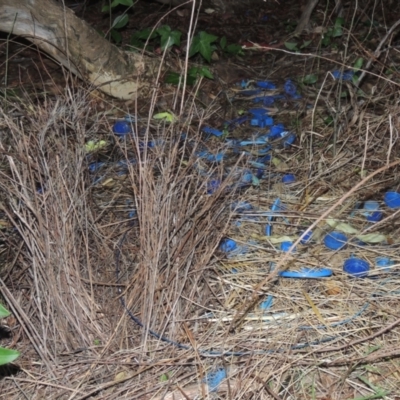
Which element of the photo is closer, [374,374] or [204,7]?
[374,374]

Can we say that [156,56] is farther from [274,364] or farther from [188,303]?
[274,364]


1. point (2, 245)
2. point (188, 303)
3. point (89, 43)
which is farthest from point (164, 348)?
point (89, 43)

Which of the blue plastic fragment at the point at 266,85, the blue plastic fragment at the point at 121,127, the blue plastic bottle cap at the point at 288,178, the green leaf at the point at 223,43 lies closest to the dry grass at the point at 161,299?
the blue plastic bottle cap at the point at 288,178

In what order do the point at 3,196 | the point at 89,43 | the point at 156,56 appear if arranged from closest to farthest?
1. the point at 3,196
2. the point at 89,43
3. the point at 156,56

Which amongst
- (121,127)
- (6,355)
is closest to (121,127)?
(121,127)

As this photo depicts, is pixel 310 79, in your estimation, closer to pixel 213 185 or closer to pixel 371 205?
pixel 371 205

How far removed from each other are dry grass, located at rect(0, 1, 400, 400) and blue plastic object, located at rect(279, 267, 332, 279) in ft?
0.08

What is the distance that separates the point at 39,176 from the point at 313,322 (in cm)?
88

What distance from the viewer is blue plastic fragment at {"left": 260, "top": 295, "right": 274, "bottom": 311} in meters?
2.02

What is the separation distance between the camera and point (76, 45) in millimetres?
3162

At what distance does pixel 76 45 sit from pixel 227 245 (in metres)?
1.42

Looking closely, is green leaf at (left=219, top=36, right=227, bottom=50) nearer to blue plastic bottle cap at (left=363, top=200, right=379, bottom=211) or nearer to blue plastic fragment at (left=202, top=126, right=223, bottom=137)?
blue plastic fragment at (left=202, top=126, right=223, bottom=137)

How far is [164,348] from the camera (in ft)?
6.05

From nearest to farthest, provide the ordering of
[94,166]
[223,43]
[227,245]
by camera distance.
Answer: [227,245] < [94,166] < [223,43]
